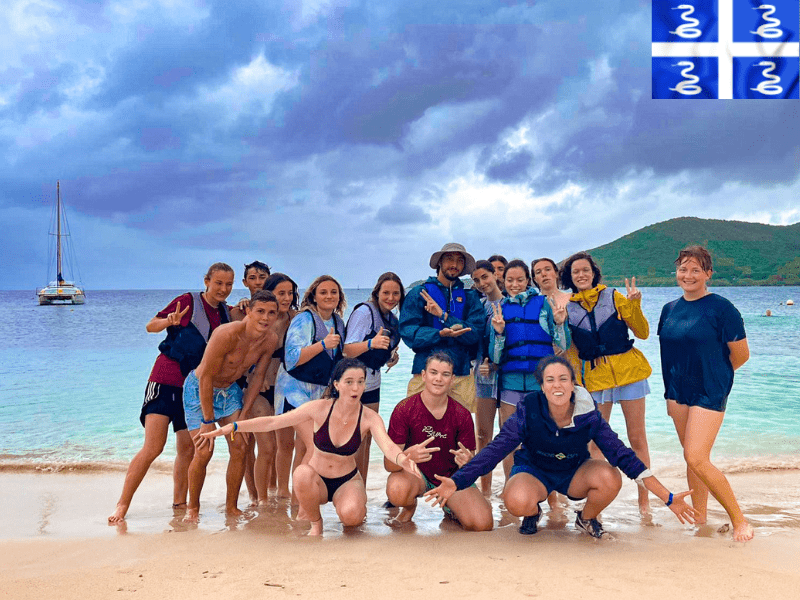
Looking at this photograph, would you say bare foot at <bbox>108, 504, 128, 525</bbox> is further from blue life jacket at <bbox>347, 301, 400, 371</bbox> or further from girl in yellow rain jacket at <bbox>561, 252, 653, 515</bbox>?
girl in yellow rain jacket at <bbox>561, 252, 653, 515</bbox>

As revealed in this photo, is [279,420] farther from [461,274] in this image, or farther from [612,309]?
[612,309]

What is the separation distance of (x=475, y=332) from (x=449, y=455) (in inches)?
46.2

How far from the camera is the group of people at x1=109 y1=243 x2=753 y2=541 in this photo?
13.5 ft

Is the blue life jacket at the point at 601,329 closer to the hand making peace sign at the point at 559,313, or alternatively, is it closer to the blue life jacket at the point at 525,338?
the hand making peace sign at the point at 559,313

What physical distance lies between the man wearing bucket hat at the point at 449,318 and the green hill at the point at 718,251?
7925 centimetres

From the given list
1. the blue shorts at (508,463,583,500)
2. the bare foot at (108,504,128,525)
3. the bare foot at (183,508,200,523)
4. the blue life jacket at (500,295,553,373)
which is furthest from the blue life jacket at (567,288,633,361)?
the bare foot at (108,504,128,525)

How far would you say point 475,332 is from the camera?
17.0 ft

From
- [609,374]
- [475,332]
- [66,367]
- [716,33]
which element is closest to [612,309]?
[609,374]

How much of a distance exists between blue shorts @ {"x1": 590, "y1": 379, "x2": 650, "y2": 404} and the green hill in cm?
7922

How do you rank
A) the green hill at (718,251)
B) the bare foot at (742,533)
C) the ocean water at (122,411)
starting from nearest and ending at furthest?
the bare foot at (742,533) → the ocean water at (122,411) → the green hill at (718,251)

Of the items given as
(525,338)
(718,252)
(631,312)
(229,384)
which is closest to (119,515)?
(229,384)

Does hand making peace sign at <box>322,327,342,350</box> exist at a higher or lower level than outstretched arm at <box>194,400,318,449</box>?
higher

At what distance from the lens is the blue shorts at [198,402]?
4.69 metres

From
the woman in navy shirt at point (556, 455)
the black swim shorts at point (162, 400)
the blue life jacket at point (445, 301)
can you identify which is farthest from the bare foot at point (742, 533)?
the black swim shorts at point (162, 400)
